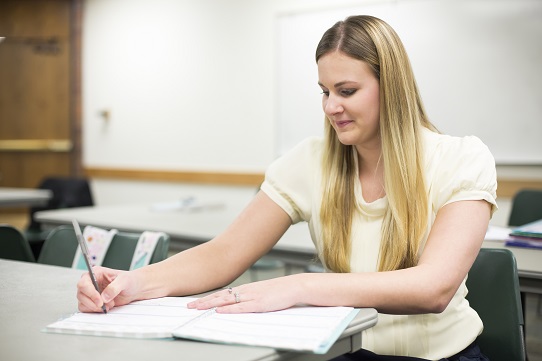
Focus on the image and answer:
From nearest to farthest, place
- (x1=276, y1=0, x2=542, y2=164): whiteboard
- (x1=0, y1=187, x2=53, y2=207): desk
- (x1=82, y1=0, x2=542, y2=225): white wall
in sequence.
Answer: (x1=0, y1=187, x2=53, y2=207): desk
(x1=276, y1=0, x2=542, y2=164): whiteboard
(x1=82, y1=0, x2=542, y2=225): white wall

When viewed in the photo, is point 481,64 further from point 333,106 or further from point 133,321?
point 133,321

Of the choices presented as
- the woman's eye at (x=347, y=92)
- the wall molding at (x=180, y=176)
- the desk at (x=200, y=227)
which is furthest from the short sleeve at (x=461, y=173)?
the wall molding at (x=180, y=176)

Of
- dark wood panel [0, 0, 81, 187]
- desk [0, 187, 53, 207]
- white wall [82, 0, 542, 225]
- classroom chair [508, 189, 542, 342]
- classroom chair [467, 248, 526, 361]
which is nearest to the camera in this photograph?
classroom chair [467, 248, 526, 361]

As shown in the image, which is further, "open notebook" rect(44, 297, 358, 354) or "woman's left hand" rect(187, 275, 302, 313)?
"woman's left hand" rect(187, 275, 302, 313)

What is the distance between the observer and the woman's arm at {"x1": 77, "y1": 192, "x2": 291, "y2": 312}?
1.35 m

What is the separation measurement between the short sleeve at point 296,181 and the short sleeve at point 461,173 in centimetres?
32

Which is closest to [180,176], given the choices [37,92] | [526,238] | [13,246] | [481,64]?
[37,92]

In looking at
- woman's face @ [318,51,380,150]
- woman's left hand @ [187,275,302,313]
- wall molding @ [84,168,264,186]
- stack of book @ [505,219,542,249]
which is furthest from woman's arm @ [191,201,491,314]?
wall molding @ [84,168,264,186]

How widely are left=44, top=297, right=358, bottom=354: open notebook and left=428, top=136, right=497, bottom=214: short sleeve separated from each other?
42 centimetres

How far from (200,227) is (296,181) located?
144 centimetres

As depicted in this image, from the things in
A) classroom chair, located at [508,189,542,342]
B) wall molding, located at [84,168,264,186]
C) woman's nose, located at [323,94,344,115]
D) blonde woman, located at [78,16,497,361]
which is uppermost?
woman's nose, located at [323,94,344,115]

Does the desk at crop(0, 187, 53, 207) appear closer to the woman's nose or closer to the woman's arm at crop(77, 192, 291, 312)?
the woman's arm at crop(77, 192, 291, 312)

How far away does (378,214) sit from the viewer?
1655mm

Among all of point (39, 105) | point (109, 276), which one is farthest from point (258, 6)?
point (109, 276)
